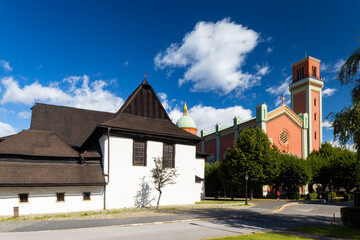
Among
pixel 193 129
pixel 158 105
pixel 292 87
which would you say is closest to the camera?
pixel 158 105

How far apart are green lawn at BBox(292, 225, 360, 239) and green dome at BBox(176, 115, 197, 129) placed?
49.0 meters

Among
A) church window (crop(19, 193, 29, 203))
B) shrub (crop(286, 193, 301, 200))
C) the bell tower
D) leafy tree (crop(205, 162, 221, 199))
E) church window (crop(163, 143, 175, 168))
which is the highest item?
the bell tower

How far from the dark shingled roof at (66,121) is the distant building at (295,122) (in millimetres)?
28591

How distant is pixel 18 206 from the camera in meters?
18.7

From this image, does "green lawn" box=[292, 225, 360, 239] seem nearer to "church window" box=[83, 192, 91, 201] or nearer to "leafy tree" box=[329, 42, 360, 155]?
"leafy tree" box=[329, 42, 360, 155]

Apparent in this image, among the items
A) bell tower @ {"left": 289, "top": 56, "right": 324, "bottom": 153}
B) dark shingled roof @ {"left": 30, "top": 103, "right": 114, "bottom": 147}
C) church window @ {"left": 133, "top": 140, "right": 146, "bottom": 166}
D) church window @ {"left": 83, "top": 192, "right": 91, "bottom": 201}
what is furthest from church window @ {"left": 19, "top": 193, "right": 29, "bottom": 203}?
bell tower @ {"left": 289, "top": 56, "right": 324, "bottom": 153}

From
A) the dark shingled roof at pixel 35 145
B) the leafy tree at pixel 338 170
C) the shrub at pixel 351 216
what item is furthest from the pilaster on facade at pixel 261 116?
the dark shingled roof at pixel 35 145

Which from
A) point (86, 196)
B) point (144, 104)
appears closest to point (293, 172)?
point (144, 104)

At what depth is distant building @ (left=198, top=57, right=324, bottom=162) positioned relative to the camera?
46438mm

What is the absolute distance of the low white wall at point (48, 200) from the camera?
1845 centimetres

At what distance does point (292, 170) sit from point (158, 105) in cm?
2267

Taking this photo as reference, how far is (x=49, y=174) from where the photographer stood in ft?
65.9

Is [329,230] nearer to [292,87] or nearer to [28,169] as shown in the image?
[28,169]

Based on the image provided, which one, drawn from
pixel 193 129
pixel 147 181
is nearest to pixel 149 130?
pixel 147 181
